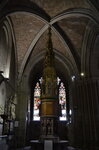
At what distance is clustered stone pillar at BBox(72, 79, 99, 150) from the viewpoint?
13.3 m

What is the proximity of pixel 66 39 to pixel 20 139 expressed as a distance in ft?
35.5

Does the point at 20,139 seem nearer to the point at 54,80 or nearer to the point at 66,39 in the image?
the point at 54,80

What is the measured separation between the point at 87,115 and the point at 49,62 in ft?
17.9

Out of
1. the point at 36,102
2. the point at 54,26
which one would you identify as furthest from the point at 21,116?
the point at 54,26

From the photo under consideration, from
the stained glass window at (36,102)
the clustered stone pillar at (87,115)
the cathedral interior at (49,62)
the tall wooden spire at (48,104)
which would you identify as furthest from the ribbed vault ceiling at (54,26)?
the stained glass window at (36,102)

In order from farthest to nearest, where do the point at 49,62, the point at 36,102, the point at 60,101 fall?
the point at 36,102, the point at 60,101, the point at 49,62

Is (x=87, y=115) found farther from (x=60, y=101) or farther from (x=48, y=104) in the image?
(x=60, y=101)

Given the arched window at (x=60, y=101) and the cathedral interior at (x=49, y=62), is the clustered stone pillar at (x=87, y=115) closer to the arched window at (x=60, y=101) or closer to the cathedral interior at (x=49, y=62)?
the cathedral interior at (x=49, y=62)

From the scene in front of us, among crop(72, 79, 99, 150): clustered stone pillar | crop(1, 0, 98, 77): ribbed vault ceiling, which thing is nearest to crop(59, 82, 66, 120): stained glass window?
crop(72, 79, 99, 150): clustered stone pillar

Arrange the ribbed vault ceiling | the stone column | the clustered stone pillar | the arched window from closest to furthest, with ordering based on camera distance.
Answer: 1. the ribbed vault ceiling
2. the clustered stone pillar
3. the stone column
4. the arched window

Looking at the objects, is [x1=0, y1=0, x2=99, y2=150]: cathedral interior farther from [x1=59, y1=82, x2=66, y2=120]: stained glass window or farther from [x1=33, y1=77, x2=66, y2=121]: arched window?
[x1=59, y1=82, x2=66, y2=120]: stained glass window

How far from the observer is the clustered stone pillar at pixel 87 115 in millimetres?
13316

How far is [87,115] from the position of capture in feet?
45.4

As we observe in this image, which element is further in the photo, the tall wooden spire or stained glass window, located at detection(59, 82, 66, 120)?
stained glass window, located at detection(59, 82, 66, 120)
